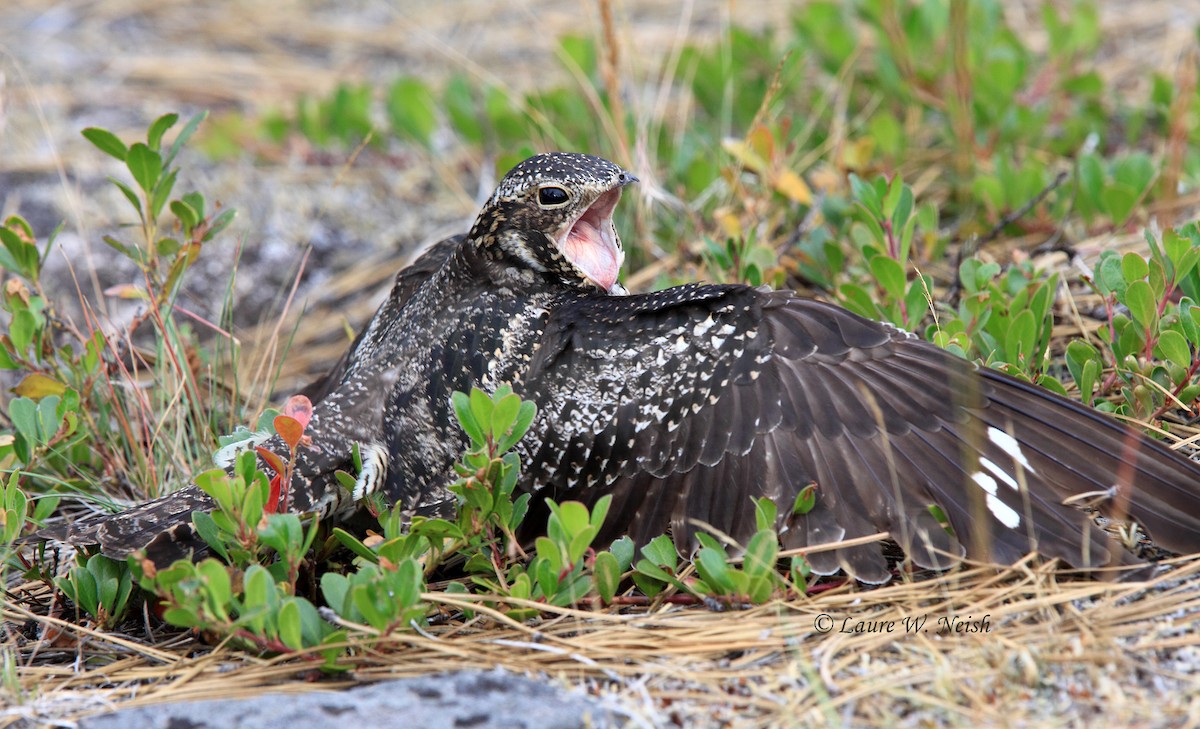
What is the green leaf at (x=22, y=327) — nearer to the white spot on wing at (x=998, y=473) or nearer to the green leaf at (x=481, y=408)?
the green leaf at (x=481, y=408)

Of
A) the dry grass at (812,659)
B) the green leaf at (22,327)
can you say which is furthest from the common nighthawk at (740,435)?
the green leaf at (22,327)

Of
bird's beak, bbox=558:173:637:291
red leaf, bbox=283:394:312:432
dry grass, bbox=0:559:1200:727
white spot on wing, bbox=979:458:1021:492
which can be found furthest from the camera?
bird's beak, bbox=558:173:637:291

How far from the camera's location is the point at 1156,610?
96.4 inches

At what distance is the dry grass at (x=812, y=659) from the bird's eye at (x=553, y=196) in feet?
3.81

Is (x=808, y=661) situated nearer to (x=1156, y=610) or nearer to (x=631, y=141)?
(x=1156, y=610)

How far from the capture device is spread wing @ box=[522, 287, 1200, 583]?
2.65 m

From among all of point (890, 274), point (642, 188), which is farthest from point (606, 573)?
point (642, 188)

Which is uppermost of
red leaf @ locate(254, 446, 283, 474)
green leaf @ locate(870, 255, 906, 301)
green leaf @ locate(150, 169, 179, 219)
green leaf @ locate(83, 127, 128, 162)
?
green leaf @ locate(83, 127, 128, 162)

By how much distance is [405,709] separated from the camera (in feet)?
7.57

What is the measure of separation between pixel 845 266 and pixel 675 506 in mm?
1598

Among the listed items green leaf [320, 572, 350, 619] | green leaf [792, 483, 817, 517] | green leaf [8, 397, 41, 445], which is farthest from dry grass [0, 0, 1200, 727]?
green leaf [8, 397, 41, 445]

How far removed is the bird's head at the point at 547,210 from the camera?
326cm

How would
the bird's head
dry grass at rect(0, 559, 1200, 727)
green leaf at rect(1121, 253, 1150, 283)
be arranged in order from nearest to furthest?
dry grass at rect(0, 559, 1200, 727)
green leaf at rect(1121, 253, 1150, 283)
the bird's head

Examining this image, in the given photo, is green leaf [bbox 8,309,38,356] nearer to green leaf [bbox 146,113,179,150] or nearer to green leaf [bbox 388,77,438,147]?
green leaf [bbox 146,113,179,150]
